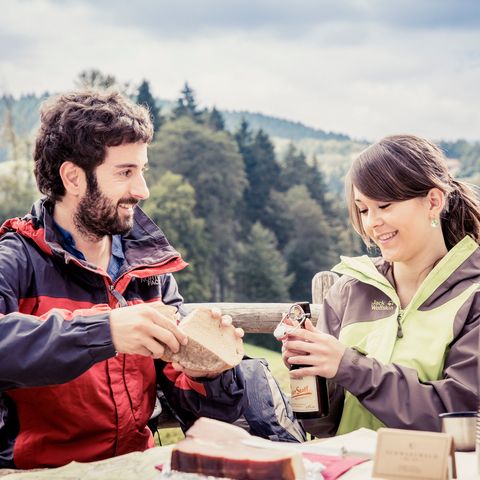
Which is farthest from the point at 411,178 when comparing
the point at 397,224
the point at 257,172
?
the point at 257,172

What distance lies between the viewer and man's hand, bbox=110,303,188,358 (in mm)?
2178

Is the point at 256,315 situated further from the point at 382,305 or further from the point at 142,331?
the point at 142,331

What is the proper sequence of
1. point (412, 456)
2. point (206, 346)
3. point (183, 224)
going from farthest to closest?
point (183, 224)
point (206, 346)
point (412, 456)

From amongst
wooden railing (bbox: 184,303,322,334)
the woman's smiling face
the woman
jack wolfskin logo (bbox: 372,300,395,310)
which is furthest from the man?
wooden railing (bbox: 184,303,322,334)

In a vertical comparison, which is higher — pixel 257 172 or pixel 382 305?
pixel 382 305

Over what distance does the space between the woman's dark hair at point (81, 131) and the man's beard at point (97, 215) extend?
0.07 meters

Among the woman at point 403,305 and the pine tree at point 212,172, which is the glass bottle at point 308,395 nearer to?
the woman at point 403,305

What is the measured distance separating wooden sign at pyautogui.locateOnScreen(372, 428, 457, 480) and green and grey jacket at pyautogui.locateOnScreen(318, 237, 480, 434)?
2.53ft

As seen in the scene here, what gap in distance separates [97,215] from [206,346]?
2.36ft

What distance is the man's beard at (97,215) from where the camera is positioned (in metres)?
2.81

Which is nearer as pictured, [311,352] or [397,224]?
[311,352]

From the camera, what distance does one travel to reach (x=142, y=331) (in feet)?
7.13

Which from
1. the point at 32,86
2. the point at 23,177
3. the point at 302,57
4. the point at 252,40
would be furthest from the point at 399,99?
the point at 23,177

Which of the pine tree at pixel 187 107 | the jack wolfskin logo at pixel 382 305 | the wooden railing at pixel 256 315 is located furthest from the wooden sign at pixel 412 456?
the pine tree at pixel 187 107
